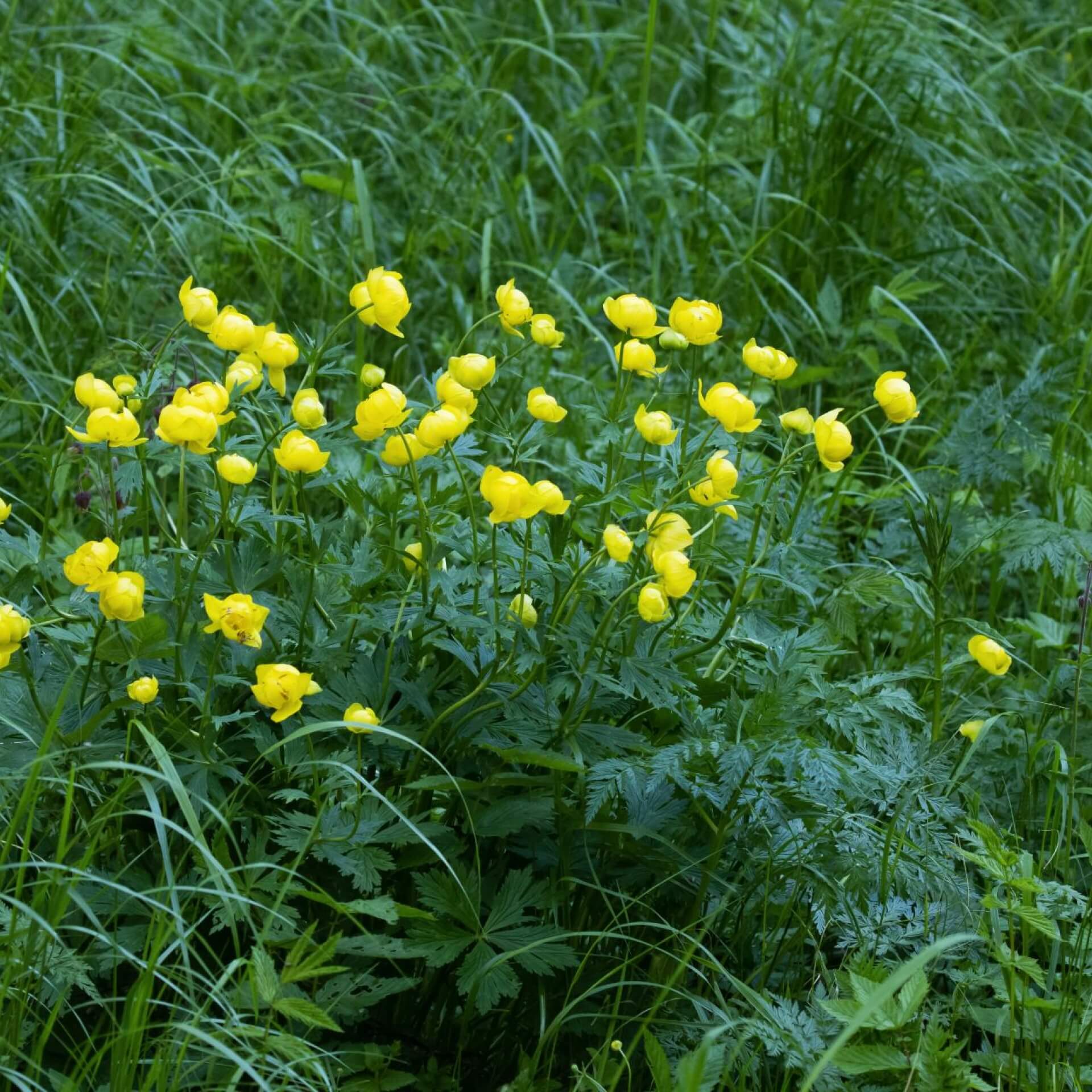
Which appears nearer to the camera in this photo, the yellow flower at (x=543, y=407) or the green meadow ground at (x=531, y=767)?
the green meadow ground at (x=531, y=767)

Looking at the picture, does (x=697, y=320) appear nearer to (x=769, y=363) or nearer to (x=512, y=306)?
(x=769, y=363)

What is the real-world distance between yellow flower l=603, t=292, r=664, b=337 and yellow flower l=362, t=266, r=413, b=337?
9.7 inches

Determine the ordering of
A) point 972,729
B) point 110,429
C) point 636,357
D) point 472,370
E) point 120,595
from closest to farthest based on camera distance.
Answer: point 120,595
point 110,429
point 472,370
point 636,357
point 972,729

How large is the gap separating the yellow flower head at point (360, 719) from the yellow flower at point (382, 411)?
0.31 metres

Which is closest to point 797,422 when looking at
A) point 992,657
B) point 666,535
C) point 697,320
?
point 697,320

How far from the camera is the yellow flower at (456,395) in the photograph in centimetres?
158

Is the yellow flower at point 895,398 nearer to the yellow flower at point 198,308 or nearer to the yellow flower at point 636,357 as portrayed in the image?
the yellow flower at point 636,357

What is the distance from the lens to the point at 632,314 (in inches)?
66.0

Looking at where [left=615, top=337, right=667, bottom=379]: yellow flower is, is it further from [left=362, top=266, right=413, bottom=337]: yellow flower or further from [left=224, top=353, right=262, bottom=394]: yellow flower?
[left=224, top=353, right=262, bottom=394]: yellow flower

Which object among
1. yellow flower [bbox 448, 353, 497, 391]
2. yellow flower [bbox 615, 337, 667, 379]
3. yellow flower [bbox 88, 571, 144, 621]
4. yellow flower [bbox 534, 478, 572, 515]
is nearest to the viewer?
yellow flower [bbox 88, 571, 144, 621]

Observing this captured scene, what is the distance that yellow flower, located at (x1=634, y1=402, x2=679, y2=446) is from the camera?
5.37 ft

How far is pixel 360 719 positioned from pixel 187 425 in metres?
0.35

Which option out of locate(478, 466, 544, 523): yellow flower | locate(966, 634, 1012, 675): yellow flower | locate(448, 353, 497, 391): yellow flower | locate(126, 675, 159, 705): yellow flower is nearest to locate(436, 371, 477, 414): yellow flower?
locate(448, 353, 497, 391): yellow flower

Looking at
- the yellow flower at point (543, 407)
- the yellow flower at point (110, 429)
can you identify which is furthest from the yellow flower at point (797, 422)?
the yellow flower at point (110, 429)
